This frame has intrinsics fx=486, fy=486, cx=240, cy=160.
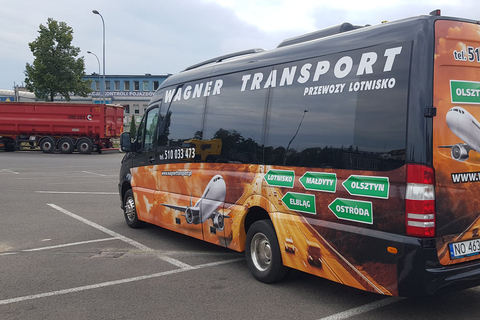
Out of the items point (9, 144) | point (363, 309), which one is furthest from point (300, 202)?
point (9, 144)

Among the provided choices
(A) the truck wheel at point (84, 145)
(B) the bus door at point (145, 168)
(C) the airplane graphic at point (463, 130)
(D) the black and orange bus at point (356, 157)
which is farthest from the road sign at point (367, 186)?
(A) the truck wheel at point (84, 145)

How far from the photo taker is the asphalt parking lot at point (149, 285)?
430 centimetres

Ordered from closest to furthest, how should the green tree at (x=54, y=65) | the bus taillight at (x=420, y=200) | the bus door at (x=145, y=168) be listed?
the bus taillight at (x=420, y=200)
the bus door at (x=145, y=168)
the green tree at (x=54, y=65)

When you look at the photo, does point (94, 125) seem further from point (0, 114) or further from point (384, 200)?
point (384, 200)

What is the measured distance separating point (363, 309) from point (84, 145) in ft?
90.3

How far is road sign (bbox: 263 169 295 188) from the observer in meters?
4.65

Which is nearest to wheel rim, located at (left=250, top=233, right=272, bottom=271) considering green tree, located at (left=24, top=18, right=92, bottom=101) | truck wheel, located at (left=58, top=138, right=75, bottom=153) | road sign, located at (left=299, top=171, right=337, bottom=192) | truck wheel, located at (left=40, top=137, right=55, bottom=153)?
road sign, located at (left=299, top=171, right=337, bottom=192)

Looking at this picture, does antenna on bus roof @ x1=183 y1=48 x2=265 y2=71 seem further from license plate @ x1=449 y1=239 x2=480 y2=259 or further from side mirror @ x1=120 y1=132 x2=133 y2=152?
license plate @ x1=449 y1=239 x2=480 y2=259

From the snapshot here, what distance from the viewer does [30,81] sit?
41.0 meters

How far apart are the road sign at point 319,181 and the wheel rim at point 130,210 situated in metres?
4.28

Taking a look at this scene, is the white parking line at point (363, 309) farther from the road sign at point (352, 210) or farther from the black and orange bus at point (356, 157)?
the road sign at point (352, 210)

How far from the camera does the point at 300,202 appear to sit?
14.8 ft

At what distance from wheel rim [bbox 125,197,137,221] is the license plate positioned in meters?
5.41

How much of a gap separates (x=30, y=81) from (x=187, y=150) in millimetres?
39199
